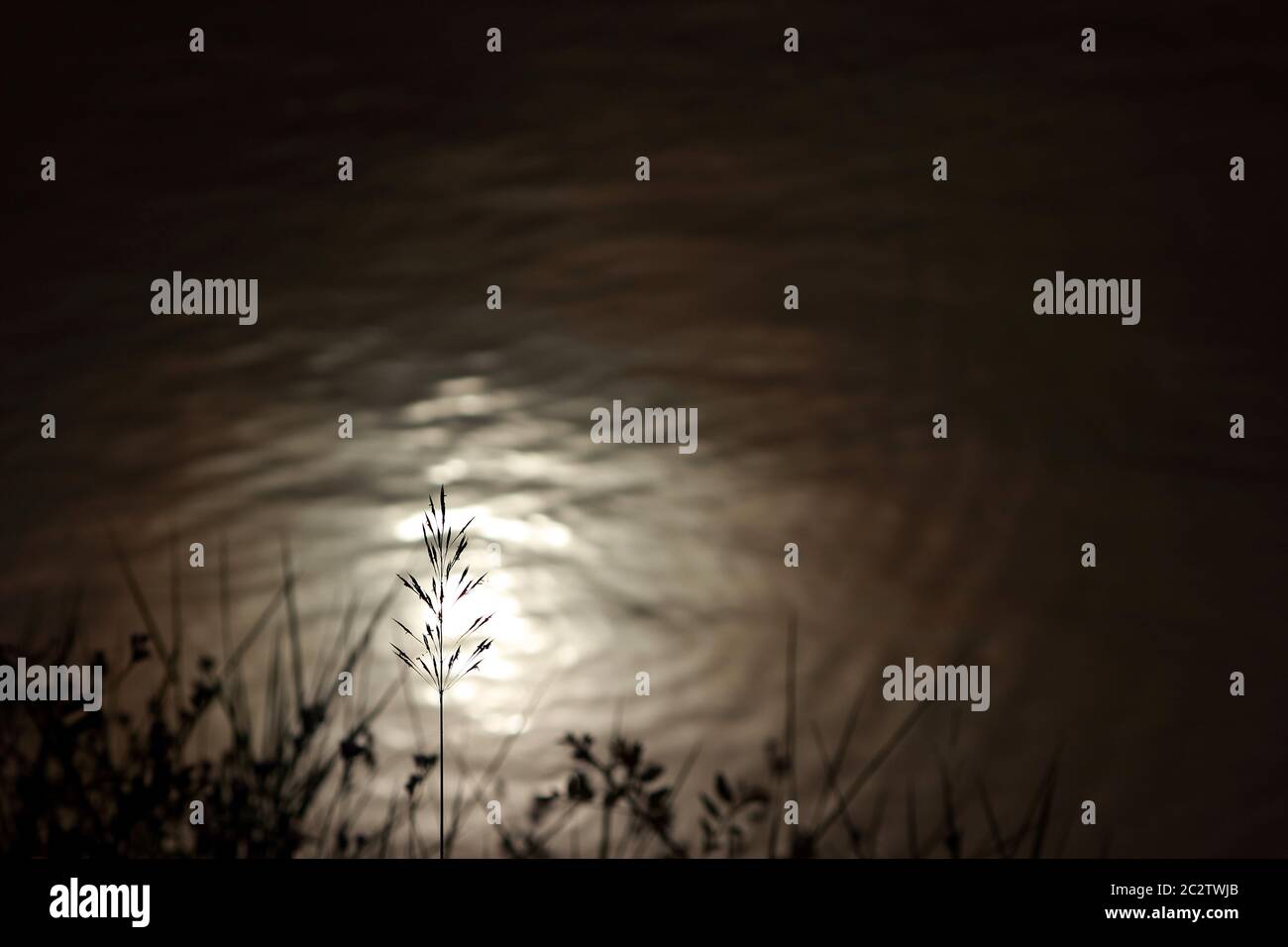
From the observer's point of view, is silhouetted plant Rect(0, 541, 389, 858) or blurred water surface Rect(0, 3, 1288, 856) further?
blurred water surface Rect(0, 3, 1288, 856)

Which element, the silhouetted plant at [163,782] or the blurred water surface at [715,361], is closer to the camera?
the silhouetted plant at [163,782]

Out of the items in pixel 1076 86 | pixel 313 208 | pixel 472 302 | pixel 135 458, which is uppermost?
pixel 1076 86

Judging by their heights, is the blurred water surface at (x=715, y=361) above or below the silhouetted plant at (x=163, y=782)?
above

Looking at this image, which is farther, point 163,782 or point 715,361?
point 715,361

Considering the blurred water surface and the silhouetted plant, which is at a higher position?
the blurred water surface

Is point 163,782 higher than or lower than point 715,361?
lower

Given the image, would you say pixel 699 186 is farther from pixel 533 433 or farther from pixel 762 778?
pixel 762 778

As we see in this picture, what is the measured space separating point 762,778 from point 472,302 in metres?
0.60
